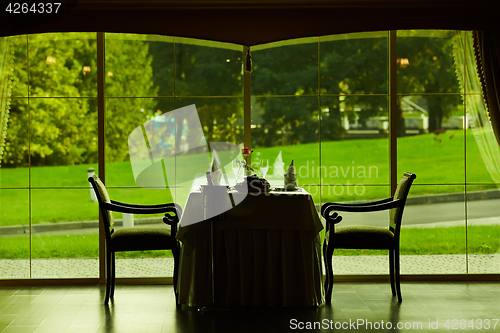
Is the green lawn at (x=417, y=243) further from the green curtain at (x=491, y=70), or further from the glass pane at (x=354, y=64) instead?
the green curtain at (x=491, y=70)

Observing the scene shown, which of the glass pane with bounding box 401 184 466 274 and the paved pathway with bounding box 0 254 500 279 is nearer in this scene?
the paved pathway with bounding box 0 254 500 279

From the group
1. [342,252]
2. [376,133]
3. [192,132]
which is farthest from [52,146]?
[376,133]

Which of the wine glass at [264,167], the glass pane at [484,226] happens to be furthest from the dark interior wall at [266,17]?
the glass pane at [484,226]

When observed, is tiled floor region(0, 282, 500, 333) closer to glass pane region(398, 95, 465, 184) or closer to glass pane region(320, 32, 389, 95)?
glass pane region(320, 32, 389, 95)

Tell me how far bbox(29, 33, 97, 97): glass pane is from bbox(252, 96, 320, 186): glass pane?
4.85 m

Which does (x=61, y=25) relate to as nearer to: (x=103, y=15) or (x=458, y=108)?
(x=103, y=15)

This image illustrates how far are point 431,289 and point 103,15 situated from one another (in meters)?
3.56

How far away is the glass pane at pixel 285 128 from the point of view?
13.4 metres

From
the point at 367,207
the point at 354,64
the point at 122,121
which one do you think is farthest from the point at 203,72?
the point at 367,207

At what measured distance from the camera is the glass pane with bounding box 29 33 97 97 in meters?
12.7

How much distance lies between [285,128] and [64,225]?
7.15 m

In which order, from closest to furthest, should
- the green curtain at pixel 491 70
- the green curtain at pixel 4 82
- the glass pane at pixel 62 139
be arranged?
the green curtain at pixel 491 70 → the green curtain at pixel 4 82 → the glass pane at pixel 62 139

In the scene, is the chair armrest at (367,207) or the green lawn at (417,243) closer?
the chair armrest at (367,207)

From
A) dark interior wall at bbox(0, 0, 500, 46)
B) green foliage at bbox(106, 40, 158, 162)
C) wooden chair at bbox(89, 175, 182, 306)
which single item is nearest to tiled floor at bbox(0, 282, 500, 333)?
wooden chair at bbox(89, 175, 182, 306)
